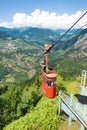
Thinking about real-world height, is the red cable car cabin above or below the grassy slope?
above

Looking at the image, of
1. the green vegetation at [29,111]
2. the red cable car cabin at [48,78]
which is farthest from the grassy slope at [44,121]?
the red cable car cabin at [48,78]

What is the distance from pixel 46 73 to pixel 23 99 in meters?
17.4

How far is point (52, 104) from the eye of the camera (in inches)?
1918

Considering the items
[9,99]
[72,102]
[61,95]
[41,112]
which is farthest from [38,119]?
[9,99]

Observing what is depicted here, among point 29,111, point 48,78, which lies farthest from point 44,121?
point 29,111

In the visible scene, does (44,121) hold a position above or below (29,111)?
above

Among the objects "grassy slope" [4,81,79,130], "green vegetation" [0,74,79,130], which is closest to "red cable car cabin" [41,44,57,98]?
"green vegetation" [0,74,79,130]

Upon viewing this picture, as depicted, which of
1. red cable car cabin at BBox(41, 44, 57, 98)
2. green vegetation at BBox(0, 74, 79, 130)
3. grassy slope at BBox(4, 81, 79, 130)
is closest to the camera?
grassy slope at BBox(4, 81, 79, 130)

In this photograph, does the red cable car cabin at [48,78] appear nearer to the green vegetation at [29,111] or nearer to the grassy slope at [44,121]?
the green vegetation at [29,111]

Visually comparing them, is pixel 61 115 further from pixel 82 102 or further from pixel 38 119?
pixel 82 102

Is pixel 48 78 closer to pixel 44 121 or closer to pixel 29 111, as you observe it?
pixel 44 121

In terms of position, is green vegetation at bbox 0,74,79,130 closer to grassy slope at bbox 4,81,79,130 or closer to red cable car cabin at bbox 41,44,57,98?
grassy slope at bbox 4,81,79,130

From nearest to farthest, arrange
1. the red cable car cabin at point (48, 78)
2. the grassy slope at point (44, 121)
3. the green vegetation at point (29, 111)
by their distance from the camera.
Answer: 1. the grassy slope at point (44, 121)
2. the red cable car cabin at point (48, 78)
3. the green vegetation at point (29, 111)

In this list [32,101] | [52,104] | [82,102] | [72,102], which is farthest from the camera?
[32,101]
